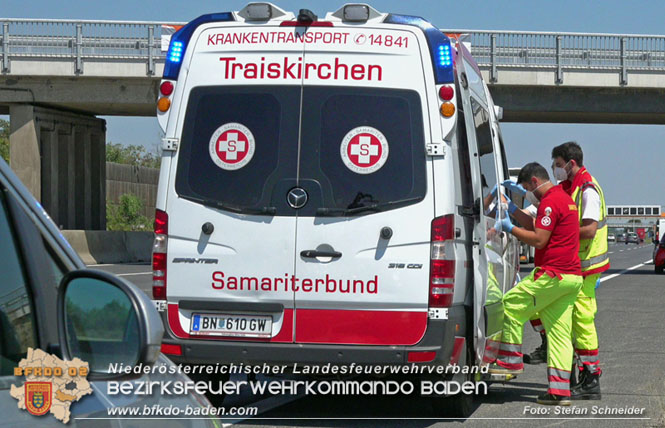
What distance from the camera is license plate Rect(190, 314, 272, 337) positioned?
274 inches

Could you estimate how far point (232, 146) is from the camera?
7.03 m

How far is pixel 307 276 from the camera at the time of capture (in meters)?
6.95

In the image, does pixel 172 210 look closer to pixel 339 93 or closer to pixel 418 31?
pixel 339 93

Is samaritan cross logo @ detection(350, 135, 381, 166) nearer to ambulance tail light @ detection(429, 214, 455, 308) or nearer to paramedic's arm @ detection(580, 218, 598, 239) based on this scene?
ambulance tail light @ detection(429, 214, 455, 308)

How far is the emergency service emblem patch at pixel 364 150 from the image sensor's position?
6.92 m

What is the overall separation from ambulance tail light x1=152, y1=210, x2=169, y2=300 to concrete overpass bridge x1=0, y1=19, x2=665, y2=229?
92.3ft

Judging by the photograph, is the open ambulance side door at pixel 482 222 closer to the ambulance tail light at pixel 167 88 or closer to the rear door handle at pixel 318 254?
the rear door handle at pixel 318 254

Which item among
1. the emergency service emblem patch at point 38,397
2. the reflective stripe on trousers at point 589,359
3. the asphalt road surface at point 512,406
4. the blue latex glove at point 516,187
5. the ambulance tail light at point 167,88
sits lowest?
the asphalt road surface at point 512,406

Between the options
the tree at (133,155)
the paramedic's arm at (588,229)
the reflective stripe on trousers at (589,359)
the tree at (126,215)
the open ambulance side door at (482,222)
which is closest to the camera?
the open ambulance side door at (482,222)

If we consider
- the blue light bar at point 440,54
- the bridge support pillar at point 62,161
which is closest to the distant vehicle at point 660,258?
the bridge support pillar at point 62,161

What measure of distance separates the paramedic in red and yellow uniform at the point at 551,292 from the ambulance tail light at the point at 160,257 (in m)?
2.61

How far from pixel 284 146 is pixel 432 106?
92cm

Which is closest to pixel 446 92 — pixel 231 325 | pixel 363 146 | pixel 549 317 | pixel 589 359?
pixel 363 146

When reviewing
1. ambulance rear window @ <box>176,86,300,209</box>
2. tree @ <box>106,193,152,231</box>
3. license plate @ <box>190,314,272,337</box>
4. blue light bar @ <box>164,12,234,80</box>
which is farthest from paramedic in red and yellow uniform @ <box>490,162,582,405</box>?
tree @ <box>106,193,152,231</box>
